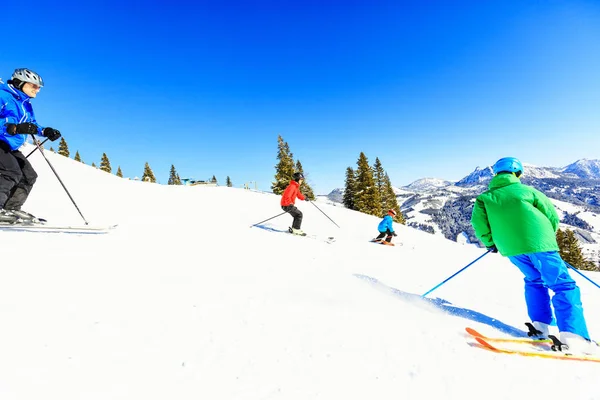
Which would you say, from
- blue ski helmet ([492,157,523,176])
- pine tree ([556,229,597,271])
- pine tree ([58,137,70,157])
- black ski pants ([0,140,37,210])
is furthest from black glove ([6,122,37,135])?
pine tree ([58,137,70,157])

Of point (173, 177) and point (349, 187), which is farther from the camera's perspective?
point (173, 177)

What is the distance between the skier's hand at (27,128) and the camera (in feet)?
16.8

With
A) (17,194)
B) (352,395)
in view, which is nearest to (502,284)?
(352,395)

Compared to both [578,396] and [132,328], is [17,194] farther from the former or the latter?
[578,396]

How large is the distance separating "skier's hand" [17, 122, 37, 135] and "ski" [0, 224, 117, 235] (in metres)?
1.78

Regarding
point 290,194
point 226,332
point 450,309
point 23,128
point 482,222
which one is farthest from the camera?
point 290,194

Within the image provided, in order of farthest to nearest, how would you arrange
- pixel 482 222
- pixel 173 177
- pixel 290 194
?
pixel 173 177
pixel 290 194
pixel 482 222

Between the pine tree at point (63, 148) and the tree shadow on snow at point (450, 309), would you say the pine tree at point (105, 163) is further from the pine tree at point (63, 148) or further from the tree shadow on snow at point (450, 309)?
the tree shadow on snow at point (450, 309)

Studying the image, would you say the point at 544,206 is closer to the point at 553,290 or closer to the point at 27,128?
the point at 553,290

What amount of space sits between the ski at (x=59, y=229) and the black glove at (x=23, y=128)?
5.79 feet

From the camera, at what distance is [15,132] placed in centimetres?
506

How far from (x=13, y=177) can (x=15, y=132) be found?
0.88 meters

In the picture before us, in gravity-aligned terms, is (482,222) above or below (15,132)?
below

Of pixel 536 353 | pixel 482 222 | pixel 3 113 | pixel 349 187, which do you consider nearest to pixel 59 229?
pixel 3 113
